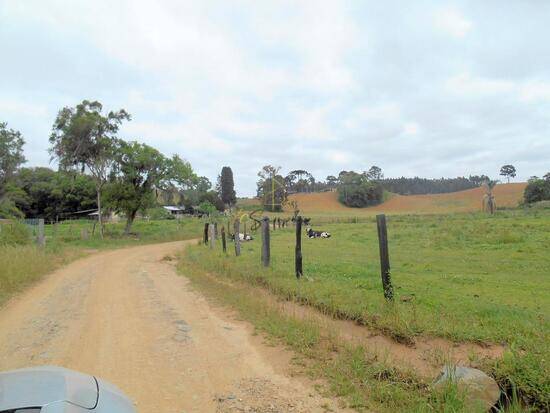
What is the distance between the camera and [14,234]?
1867cm

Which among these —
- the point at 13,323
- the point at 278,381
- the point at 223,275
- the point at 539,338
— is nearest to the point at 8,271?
the point at 13,323

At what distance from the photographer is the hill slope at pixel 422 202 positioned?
232 ft

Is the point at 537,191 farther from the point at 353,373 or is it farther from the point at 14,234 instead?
the point at 353,373

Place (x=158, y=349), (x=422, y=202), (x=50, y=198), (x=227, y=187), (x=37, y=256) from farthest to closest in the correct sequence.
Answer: (x=227, y=187)
(x=422, y=202)
(x=50, y=198)
(x=37, y=256)
(x=158, y=349)

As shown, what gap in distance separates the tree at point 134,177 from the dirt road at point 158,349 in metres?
21.5

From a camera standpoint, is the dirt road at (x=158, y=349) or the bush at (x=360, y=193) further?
the bush at (x=360, y=193)

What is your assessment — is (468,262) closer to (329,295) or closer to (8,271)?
(329,295)

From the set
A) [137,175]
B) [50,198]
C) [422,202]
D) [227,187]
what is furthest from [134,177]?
[422,202]

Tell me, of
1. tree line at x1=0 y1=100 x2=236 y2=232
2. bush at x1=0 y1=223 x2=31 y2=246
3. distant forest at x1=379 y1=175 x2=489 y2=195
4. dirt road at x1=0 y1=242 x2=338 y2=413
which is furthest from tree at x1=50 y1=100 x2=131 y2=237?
distant forest at x1=379 y1=175 x2=489 y2=195

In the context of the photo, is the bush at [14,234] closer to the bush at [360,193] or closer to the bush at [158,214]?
the bush at [158,214]

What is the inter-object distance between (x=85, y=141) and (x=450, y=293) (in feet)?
99.8

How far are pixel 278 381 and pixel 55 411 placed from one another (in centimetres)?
322

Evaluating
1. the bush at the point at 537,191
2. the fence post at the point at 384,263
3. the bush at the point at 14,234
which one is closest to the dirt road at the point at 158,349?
the fence post at the point at 384,263

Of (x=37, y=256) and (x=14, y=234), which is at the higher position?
(x=14, y=234)
